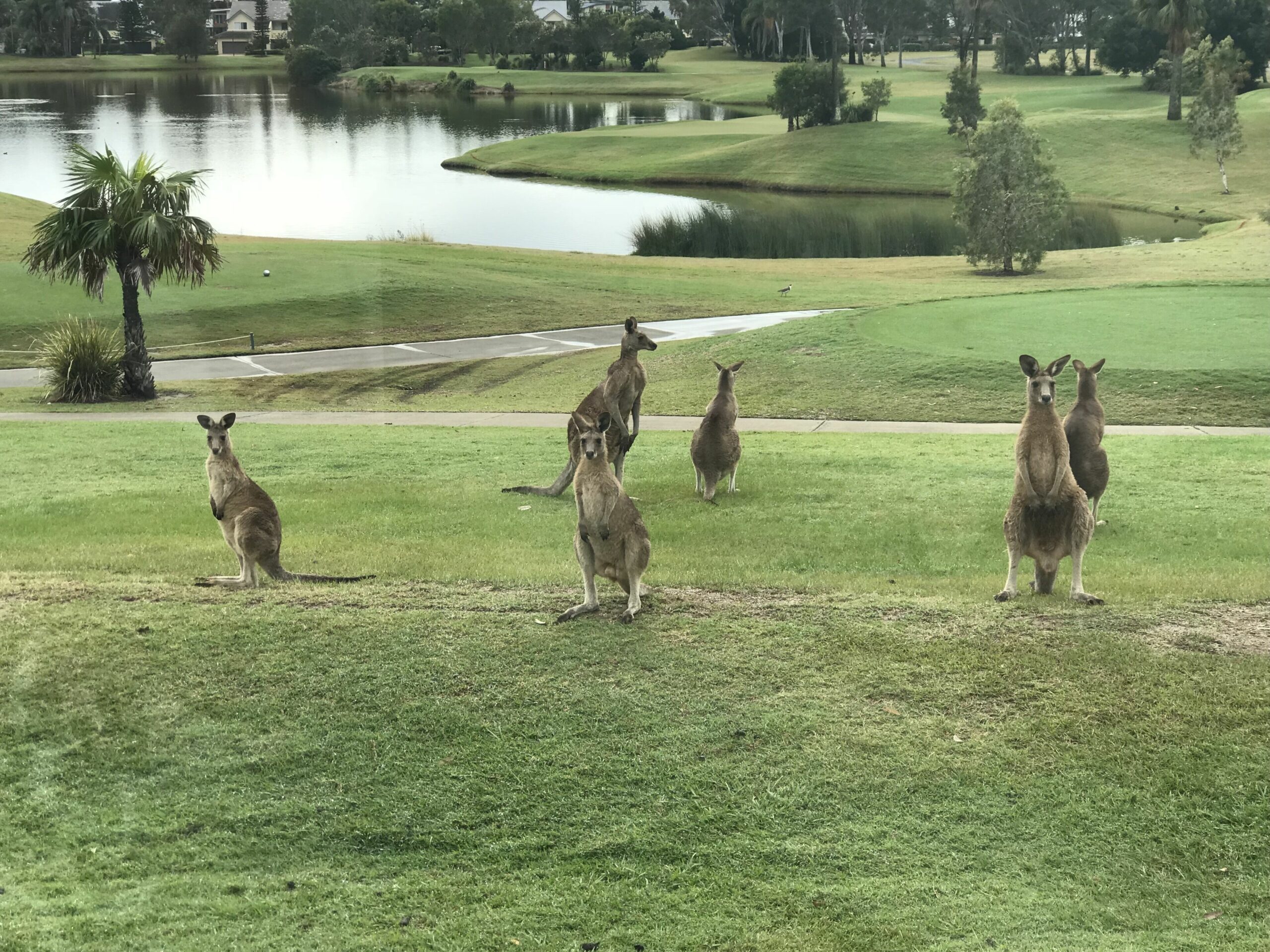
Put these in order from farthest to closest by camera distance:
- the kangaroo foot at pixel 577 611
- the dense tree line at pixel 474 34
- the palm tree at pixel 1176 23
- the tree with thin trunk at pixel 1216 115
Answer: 1. the dense tree line at pixel 474 34
2. the palm tree at pixel 1176 23
3. the tree with thin trunk at pixel 1216 115
4. the kangaroo foot at pixel 577 611

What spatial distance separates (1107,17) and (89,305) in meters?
116

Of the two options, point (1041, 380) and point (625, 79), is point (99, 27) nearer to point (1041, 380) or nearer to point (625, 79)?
point (625, 79)

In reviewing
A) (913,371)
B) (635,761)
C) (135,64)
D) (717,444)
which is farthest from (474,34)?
(635,761)

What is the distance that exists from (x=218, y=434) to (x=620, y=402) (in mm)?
5192

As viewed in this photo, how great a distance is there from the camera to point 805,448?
18422 mm

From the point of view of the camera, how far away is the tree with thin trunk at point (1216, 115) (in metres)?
62.4

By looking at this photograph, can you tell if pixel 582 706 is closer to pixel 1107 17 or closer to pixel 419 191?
pixel 419 191

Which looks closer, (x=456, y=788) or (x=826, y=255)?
(x=456, y=788)

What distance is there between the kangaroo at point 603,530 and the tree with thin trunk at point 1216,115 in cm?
6243

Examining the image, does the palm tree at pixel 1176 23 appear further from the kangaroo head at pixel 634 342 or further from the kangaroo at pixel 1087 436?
the kangaroo at pixel 1087 436

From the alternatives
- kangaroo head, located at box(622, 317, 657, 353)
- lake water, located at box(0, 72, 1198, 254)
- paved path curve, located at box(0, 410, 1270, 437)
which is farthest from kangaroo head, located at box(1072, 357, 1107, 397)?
lake water, located at box(0, 72, 1198, 254)

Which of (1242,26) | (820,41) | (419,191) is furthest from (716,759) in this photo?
(820,41)

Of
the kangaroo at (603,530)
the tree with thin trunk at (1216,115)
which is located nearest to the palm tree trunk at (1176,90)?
the tree with thin trunk at (1216,115)

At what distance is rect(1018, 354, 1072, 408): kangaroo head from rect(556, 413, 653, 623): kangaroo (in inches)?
122
